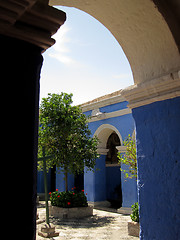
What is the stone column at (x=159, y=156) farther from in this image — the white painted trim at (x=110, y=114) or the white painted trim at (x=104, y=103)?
the white painted trim at (x=104, y=103)

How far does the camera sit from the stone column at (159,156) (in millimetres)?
2705

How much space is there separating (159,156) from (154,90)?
0.75 m

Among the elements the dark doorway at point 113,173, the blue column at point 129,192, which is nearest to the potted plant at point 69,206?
the blue column at point 129,192

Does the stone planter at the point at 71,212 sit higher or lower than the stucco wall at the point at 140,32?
lower

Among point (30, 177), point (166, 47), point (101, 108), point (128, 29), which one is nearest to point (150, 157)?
point (166, 47)

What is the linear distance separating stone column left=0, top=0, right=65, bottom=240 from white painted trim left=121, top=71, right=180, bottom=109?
165cm

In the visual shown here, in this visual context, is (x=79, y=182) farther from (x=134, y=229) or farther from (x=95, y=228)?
(x=134, y=229)

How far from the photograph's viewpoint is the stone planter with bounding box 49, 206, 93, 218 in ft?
29.7

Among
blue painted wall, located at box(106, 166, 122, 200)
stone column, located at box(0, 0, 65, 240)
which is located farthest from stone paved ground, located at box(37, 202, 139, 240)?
stone column, located at box(0, 0, 65, 240)

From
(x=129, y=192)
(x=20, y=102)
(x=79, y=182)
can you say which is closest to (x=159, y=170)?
(x=20, y=102)

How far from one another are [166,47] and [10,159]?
7.32 ft

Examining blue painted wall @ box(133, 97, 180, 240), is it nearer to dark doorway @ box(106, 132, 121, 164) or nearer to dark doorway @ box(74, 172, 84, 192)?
dark doorway @ box(106, 132, 121, 164)

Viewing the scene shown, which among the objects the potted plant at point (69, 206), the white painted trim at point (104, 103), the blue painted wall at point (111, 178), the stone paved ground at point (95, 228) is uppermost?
the white painted trim at point (104, 103)

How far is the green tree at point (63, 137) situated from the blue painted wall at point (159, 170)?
20.8ft
